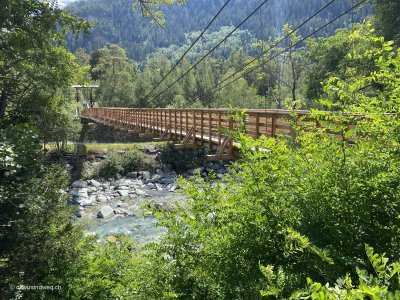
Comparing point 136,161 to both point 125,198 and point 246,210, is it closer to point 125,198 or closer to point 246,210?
point 125,198

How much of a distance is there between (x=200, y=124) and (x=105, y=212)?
4.76 m

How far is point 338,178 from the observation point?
2.21 m

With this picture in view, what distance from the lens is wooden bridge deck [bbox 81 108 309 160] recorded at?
22.0 feet

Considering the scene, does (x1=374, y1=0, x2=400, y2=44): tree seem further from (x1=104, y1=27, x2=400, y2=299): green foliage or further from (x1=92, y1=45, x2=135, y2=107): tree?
(x1=92, y1=45, x2=135, y2=107): tree

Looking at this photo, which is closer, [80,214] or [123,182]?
[80,214]

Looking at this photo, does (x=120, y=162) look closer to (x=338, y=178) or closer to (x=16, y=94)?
(x=16, y=94)

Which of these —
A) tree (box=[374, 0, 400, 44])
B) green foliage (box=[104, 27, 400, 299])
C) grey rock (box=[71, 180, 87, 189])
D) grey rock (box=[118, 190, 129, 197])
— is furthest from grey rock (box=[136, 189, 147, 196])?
tree (box=[374, 0, 400, 44])

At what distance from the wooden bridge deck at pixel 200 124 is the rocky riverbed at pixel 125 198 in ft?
5.04

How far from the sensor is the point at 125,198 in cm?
1391

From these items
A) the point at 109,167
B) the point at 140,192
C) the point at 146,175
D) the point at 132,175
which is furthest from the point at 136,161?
the point at 140,192

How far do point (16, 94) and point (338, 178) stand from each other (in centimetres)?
668

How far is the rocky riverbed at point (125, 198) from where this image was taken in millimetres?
10123

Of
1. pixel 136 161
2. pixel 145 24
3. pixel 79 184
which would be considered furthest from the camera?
pixel 145 24

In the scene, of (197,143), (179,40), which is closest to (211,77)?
(197,143)
